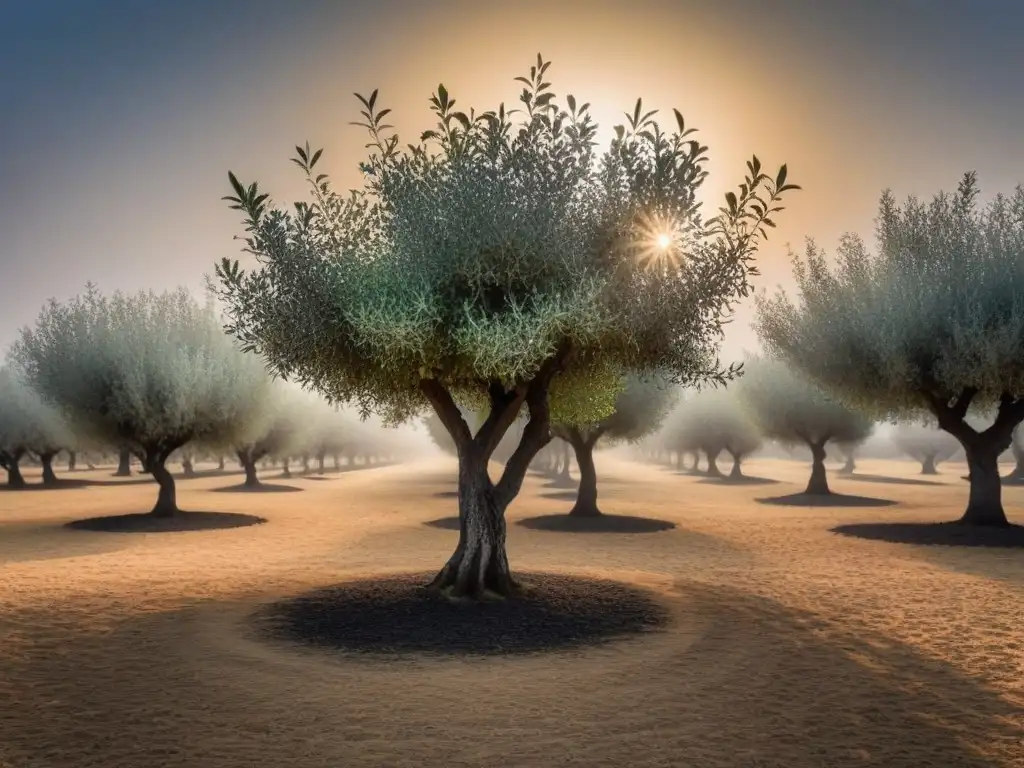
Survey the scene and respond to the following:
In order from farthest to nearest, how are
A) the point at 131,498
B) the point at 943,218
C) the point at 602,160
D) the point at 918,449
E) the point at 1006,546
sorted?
the point at 918,449 → the point at 131,498 → the point at 943,218 → the point at 1006,546 → the point at 602,160

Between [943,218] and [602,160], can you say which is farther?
[943,218]

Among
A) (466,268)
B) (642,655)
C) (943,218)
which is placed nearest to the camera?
(642,655)

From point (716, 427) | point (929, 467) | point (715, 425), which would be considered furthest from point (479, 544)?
point (929, 467)

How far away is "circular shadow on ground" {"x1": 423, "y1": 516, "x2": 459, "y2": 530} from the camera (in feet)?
116

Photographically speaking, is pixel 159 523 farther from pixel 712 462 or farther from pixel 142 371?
pixel 712 462

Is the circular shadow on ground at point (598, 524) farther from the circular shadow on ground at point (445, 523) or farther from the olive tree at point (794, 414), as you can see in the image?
the olive tree at point (794, 414)

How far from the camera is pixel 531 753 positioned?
9.16 meters

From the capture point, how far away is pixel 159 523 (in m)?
35.2

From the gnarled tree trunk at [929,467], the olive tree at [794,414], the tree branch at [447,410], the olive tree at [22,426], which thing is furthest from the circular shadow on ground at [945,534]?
the gnarled tree trunk at [929,467]

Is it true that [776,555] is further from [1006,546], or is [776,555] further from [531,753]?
[531,753]

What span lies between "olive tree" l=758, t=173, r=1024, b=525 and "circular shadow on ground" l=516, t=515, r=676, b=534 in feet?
28.5

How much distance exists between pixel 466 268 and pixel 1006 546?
22.7 m

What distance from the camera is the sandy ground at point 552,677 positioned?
30.8ft

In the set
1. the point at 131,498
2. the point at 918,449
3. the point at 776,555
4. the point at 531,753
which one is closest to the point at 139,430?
the point at 131,498
